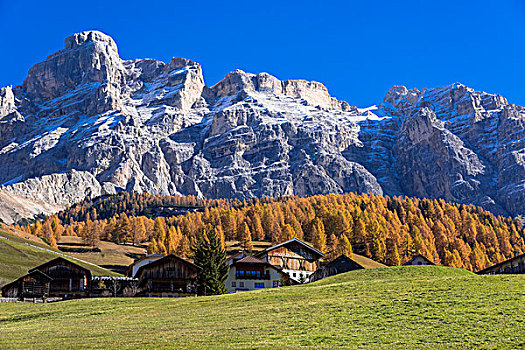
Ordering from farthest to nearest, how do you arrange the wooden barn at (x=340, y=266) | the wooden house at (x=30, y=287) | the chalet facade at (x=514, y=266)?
the wooden barn at (x=340, y=266), the chalet facade at (x=514, y=266), the wooden house at (x=30, y=287)

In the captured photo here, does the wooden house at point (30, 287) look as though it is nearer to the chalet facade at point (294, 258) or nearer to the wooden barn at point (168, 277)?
the wooden barn at point (168, 277)

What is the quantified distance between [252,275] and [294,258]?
16.7 meters

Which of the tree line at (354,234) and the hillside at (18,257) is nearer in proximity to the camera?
the hillside at (18,257)

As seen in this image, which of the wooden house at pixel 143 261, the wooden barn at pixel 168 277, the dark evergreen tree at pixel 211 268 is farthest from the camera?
the wooden house at pixel 143 261

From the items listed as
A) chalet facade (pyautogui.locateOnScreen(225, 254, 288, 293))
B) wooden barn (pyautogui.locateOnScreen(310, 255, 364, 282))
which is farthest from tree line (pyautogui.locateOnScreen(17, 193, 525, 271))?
chalet facade (pyautogui.locateOnScreen(225, 254, 288, 293))

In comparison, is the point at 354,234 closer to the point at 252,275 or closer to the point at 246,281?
the point at 252,275

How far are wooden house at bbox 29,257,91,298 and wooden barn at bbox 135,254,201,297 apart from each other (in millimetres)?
11034

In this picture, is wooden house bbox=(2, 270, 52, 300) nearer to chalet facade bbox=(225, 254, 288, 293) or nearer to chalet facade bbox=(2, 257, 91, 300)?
chalet facade bbox=(2, 257, 91, 300)

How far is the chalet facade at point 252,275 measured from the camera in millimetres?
94500

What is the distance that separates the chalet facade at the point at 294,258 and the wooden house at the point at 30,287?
3921 centimetres

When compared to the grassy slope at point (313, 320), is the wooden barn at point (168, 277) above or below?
above

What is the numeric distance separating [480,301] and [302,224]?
142729mm

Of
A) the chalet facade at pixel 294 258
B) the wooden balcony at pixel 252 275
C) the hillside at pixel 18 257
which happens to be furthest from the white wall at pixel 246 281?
the hillside at pixel 18 257

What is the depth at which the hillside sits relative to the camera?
10294 centimetres
